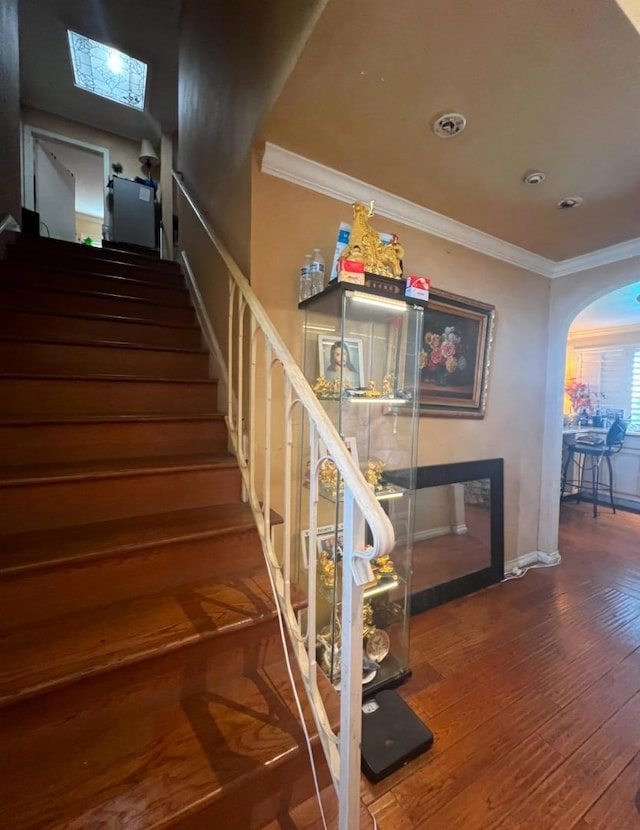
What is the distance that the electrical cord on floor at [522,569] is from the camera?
258 cm

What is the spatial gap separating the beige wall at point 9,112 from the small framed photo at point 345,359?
252 centimetres

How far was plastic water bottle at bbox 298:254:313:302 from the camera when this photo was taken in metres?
1.58

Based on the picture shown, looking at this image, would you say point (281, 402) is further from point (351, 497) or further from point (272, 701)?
point (272, 701)

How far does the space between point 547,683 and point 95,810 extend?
5.91ft

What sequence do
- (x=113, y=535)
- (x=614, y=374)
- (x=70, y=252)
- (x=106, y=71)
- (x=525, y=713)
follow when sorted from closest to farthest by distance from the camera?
(x=113, y=535)
(x=525, y=713)
(x=70, y=252)
(x=106, y=71)
(x=614, y=374)

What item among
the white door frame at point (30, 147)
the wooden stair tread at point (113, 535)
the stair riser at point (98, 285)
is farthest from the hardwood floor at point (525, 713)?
the white door frame at point (30, 147)

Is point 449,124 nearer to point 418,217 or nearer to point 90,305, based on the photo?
point 418,217

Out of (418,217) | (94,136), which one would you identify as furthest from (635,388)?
(94,136)

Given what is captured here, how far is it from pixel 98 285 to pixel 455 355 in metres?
2.46

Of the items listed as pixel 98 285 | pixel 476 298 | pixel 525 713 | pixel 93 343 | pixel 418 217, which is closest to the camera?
pixel 525 713

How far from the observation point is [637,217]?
2020 mm

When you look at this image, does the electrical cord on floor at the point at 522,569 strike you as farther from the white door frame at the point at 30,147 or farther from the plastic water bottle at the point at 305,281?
the white door frame at the point at 30,147

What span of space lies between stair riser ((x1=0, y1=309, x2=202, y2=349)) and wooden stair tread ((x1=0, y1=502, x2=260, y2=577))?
104cm

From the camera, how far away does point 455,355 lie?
229 cm
